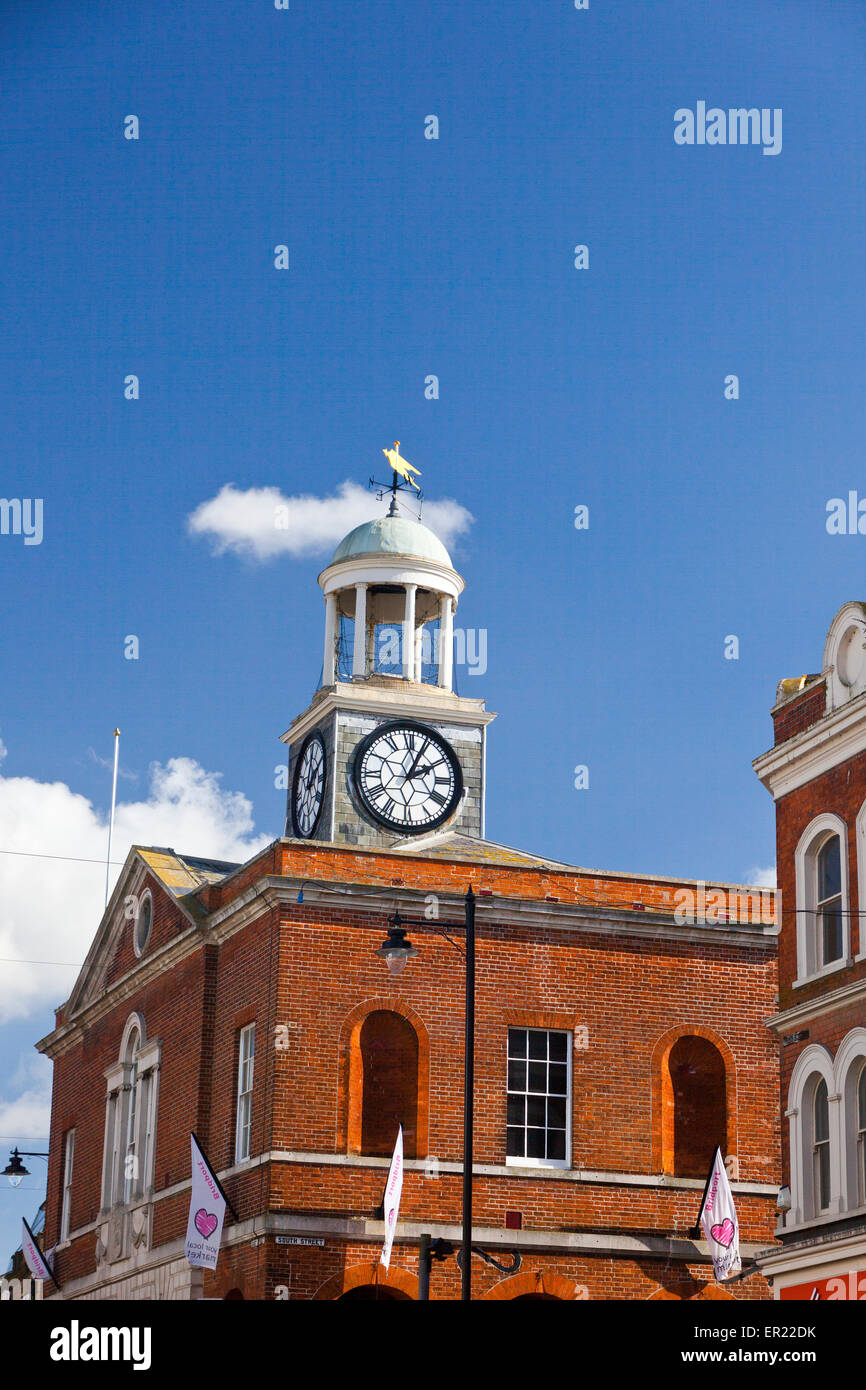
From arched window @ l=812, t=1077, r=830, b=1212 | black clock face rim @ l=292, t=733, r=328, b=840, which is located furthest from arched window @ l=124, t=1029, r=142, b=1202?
arched window @ l=812, t=1077, r=830, b=1212

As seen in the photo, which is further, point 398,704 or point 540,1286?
point 398,704

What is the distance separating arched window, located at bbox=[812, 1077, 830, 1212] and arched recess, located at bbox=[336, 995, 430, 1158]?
25.4 ft

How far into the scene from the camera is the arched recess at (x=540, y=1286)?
110 ft

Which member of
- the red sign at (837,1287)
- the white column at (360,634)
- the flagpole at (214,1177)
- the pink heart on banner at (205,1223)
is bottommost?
the red sign at (837,1287)

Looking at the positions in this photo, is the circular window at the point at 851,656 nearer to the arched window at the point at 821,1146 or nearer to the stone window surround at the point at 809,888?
the stone window surround at the point at 809,888

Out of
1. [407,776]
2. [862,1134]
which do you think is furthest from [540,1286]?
[407,776]

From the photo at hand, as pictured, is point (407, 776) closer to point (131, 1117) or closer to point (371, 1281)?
point (131, 1117)

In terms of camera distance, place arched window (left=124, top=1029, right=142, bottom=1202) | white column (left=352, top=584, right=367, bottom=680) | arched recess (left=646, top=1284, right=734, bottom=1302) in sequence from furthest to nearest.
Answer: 1. white column (left=352, top=584, right=367, bottom=680)
2. arched window (left=124, top=1029, right=142, bottom=1202)
3. arched recess (left=646, top=1284, right=734, bottom=1302)

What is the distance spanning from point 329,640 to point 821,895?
20187 mm

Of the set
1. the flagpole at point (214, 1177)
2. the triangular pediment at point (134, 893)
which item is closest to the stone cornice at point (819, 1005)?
the flagpole at point (214, 1177)

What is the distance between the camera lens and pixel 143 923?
135 ft

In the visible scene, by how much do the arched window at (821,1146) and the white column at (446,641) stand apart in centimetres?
1973

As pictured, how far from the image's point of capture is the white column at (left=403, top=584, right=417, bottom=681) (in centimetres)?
4606

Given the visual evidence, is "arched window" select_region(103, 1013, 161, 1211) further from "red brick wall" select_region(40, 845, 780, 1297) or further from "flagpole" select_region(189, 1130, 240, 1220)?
"flagpole" select_region(189, 1130, 240, 1220)
